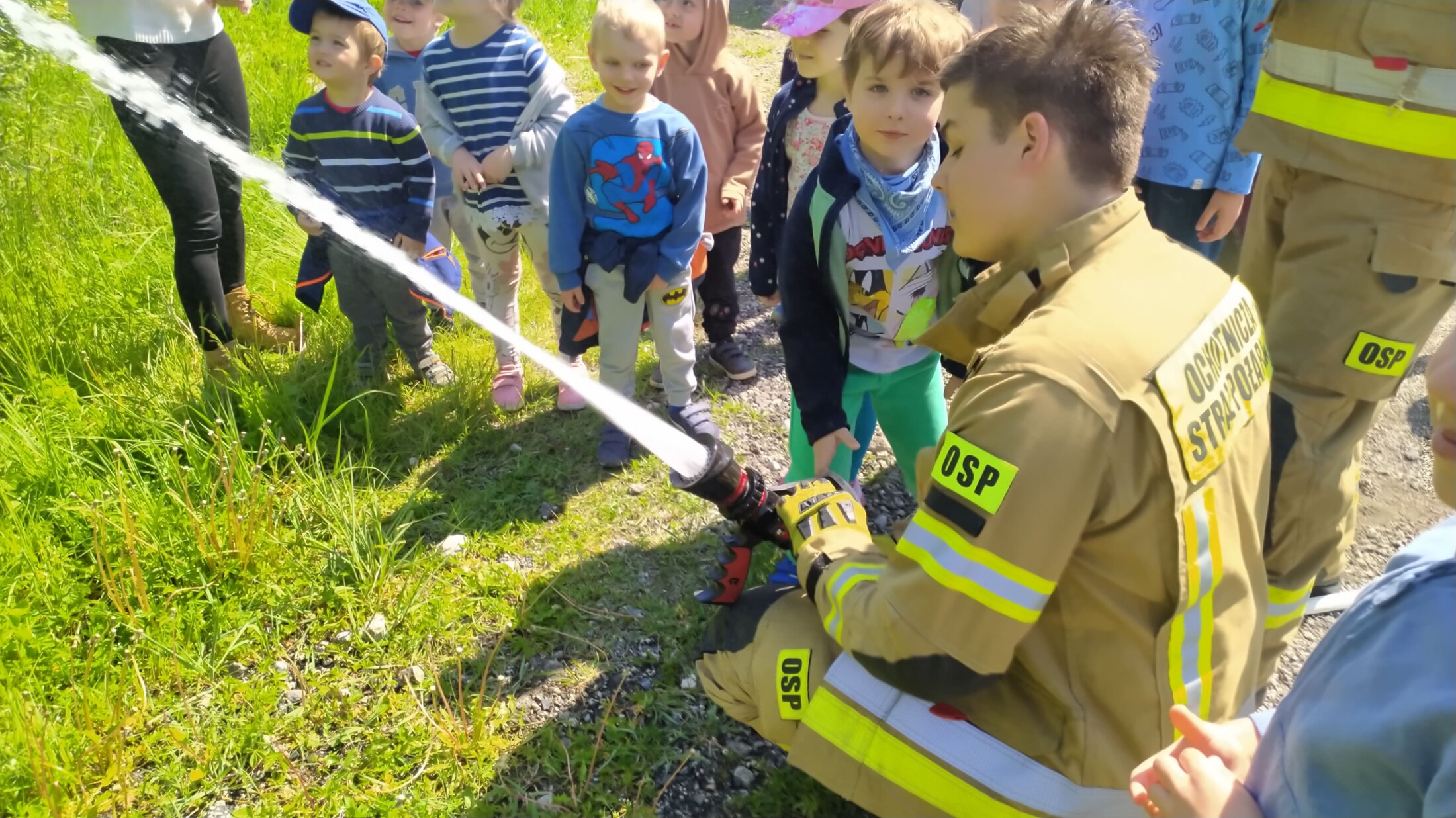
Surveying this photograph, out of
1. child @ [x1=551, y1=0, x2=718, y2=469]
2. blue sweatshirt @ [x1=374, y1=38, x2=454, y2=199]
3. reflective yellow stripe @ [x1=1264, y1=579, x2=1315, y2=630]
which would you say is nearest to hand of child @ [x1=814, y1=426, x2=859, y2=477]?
child @ [x1=551, y1=0, x2=718, y2=469]

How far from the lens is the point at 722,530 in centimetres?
368

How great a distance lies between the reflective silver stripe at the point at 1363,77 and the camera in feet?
7.66

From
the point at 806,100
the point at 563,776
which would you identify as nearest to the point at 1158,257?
the point at 563,776

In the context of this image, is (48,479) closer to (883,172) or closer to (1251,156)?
(883,172)

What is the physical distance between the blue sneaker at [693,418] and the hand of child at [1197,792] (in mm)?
2590

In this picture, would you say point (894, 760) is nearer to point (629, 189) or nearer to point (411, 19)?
point (629, 189)

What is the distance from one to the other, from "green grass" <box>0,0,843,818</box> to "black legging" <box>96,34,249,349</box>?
0.23 m

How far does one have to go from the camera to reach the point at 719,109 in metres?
4.50

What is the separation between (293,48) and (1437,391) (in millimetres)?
7929

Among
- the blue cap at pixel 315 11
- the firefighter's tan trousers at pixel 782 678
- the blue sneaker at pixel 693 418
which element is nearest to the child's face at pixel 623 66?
the blue cap at pixel 315 11

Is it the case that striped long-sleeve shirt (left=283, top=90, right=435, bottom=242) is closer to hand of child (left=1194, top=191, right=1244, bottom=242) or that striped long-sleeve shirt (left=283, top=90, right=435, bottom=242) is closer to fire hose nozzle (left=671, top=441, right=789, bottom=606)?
fire hose nozzle (left=671, top=441, right=789, bottom=606)

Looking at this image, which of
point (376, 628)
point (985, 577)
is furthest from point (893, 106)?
point (376, 628)

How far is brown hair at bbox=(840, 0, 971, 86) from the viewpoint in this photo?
269 cm

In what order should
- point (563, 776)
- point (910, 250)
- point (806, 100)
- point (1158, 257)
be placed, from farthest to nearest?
point (806, 100) < point (910, 250) < point (563, 776) < point (1158, 257)
